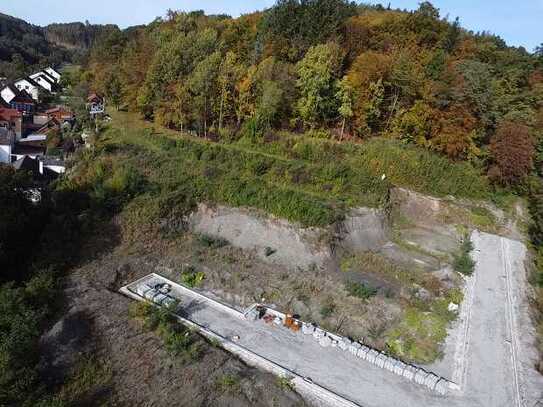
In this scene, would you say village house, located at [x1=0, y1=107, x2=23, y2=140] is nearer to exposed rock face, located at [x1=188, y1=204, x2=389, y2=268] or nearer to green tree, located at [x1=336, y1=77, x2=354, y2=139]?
exposed rock face, located at [x1=188, y1=204, x2=389, y2=268]

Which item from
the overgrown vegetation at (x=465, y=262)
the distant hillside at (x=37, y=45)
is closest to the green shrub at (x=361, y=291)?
the overgrown vegetation at (x=465, y=262)

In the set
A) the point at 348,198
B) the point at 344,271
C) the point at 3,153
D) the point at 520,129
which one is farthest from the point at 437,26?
the point at 3,153

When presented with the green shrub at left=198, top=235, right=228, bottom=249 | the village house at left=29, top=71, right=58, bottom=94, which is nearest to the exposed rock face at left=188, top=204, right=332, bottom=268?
the green shrub at left=198, top=235, right=228, bottom=249

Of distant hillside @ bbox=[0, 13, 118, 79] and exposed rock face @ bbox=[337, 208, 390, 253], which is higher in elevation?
distant hillside @ bbox=[0, 13, 118, 79]

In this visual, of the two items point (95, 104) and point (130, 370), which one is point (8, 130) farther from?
point (130, 370)

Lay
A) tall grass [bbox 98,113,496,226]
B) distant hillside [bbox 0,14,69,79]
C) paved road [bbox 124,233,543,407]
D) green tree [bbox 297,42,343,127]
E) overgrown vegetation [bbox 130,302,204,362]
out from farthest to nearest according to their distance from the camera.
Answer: distant hillside [bbox 0,14,69,79]
green tree [bbox 297,42,343,127]
tall grass [bbox 98,113,496,226]
overgrown vegetation [bbox 130,302,204,362]
paved road [bbox 124,233,543,407]

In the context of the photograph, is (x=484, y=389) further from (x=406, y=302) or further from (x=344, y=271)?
(x=344, y=271)

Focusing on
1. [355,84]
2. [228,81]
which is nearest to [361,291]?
[355,84]

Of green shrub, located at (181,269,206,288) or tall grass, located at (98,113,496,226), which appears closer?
Result: green shrub, located at (181,269,206,288)
